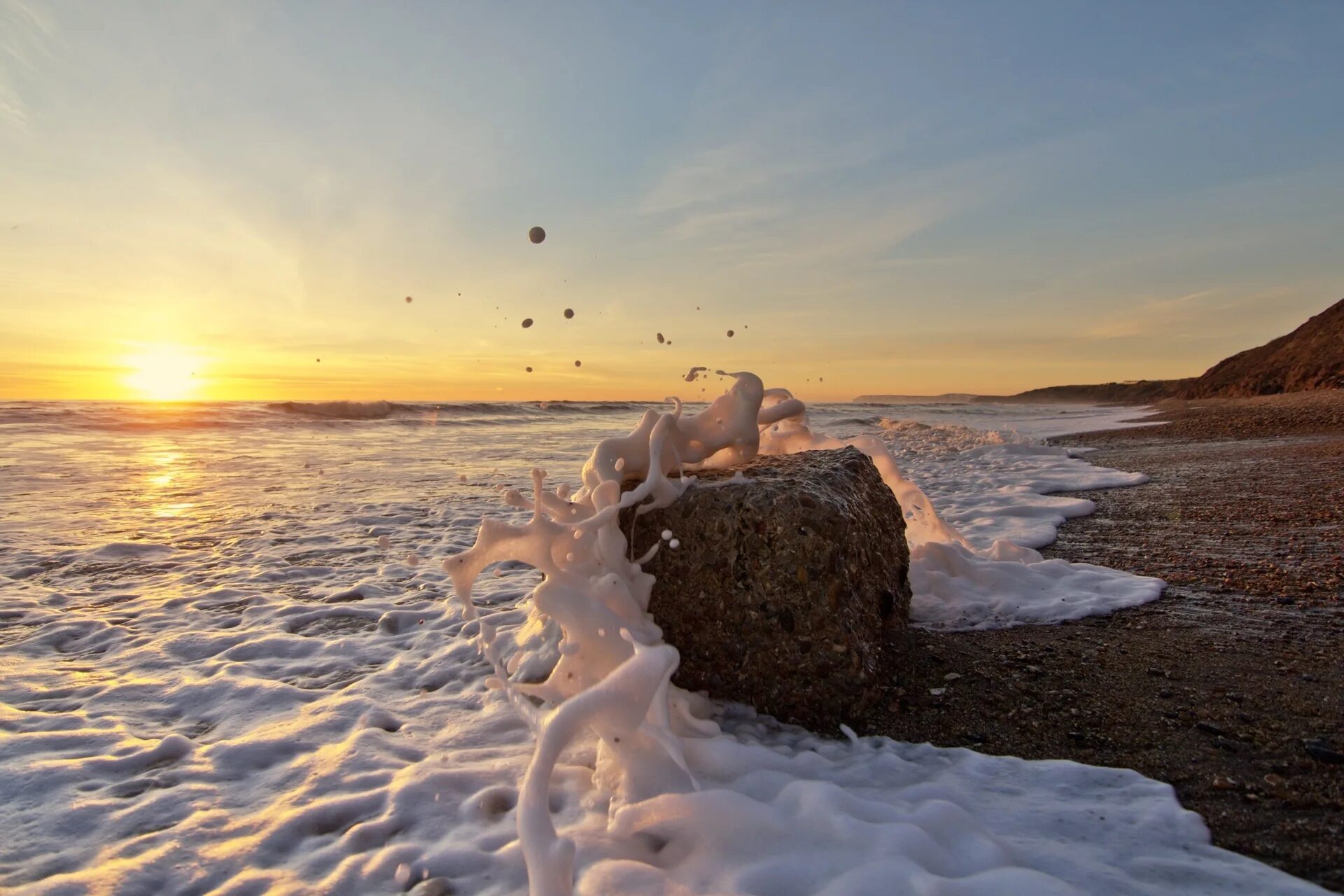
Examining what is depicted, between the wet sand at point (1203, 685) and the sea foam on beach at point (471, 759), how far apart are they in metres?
0.13

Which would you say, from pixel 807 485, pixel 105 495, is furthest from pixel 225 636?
pixel 105 495

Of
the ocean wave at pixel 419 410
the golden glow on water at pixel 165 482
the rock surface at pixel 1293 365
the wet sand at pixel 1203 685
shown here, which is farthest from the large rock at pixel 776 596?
the rock surface at pixel 1293 365

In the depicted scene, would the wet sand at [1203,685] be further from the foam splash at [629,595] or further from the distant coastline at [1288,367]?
the distant coastline at [1288,367]

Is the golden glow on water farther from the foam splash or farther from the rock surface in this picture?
the rock surface

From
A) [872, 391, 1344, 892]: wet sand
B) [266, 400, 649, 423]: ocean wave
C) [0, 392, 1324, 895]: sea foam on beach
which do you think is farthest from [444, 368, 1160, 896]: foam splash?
[266, 400, 649, 423]: ocean wave

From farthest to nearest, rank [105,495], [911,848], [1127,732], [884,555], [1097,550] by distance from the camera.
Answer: [105,495] < [1097,550] < [884,555] < [1127,732] < [911,848]

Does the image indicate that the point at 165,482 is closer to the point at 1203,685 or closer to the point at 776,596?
the point at 776,596

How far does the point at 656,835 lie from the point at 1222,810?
1.43m

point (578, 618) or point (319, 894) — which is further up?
point (578, 618)

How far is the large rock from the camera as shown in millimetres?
2301

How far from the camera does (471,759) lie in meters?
2.22

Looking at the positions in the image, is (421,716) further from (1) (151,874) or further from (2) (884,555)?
(2) (884,555)

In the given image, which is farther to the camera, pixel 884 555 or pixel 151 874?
pixel 884 555

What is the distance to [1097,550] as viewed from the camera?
4434mm
